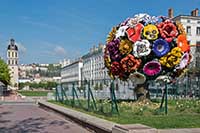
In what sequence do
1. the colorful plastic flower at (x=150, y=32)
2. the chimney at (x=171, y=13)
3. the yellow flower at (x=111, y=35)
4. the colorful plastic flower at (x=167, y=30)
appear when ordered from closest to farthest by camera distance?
1. the colorful plastic flower at (x=150, y=32)
2. the colorful plastic flower at (x=167, y=30)
3. the yellow flower at (x=111, y=35)
4. the chimney at (x=171, y=13)

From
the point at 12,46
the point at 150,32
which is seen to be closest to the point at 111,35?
the point at 150,32

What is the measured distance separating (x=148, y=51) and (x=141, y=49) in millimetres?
357

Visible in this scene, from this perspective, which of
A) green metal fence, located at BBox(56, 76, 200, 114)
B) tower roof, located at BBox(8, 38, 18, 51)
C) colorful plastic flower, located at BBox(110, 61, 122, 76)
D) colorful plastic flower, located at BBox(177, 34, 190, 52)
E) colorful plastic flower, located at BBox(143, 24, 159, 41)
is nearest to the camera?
green metal fence, located at BBox(56, 76, 200, 114)

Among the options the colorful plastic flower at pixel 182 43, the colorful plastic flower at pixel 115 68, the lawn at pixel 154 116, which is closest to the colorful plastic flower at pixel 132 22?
the colorful plastic flower at pixel 115 68

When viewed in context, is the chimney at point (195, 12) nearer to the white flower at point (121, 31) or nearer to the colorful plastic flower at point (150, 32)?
the white flower at point (121, 31)

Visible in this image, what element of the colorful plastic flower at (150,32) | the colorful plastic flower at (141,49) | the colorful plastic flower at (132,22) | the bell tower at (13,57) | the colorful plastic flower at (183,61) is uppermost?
the bell tower at (13,57)

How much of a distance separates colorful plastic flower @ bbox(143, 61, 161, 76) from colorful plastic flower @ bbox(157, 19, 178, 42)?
1.37 metres

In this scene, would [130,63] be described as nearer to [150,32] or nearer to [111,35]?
[150,32]

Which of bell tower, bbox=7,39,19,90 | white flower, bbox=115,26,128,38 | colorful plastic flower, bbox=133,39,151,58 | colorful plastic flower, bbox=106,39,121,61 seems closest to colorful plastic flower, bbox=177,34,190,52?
colorful plastic flower, bbox=133,39,151,58

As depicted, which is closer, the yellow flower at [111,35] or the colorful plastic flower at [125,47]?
the colorful plastic flower at [125,47]

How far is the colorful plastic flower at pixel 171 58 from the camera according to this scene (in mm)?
16516

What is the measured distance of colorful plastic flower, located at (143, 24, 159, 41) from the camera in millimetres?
16562

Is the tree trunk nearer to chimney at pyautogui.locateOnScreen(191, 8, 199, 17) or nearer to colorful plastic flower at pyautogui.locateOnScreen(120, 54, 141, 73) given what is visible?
colorful plastic flower at pyautogui.locateOnScreen(120, 54, 141, 73)

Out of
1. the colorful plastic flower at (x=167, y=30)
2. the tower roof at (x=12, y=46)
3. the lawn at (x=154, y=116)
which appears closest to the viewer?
the lawn at (x=154, y=116)
